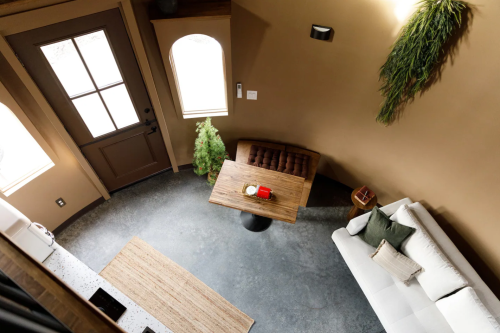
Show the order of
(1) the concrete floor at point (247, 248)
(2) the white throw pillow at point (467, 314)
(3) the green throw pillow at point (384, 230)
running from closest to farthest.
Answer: (2) the white throw pillow at point (467, 314), (3) the green throw pillow at point (384, 230), (1) the concrete floor at point (247, 248)

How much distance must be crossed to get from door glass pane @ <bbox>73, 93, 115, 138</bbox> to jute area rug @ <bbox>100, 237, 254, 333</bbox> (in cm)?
144

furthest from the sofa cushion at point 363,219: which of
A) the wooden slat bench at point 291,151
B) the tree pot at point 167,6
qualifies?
the tree pot at point 167,6

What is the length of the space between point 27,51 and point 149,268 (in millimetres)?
2450

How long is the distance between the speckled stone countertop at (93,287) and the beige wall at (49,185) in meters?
1.36

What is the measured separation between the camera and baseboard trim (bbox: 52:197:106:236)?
11.4ft

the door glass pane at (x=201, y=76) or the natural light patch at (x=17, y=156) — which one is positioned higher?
the door glass pane at (x=201, y=76)

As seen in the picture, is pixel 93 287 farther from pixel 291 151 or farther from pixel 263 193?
pixel 291 151

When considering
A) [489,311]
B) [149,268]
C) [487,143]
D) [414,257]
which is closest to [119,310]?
[149,268]

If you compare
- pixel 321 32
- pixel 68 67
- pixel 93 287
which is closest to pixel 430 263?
pixel 321 32

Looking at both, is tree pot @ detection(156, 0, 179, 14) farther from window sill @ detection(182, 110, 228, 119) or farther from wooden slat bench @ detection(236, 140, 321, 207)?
wooden slat bench @ detection(236, 140, 321, 207)

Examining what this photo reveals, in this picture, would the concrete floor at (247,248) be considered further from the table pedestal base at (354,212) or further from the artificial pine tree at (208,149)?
the artificial pine tree at (208,149)

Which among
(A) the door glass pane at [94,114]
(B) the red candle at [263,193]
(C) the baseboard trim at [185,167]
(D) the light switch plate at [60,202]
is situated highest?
(A) the door glass pane at [94,114]

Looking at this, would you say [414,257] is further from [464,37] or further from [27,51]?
[27,51]

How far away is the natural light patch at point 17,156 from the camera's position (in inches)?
110
